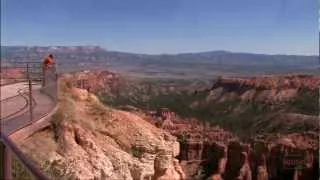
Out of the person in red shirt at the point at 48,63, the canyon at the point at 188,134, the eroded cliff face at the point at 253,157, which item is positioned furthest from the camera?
the eroded cliff face at the point at 253,157

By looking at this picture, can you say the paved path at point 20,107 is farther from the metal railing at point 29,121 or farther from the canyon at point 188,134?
the canyon at point 188,134

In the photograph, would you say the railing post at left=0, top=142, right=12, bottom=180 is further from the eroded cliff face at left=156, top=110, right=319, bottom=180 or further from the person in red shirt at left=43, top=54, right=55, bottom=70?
the eroded cliff face at left=156, top=110, right=319, bottom=180

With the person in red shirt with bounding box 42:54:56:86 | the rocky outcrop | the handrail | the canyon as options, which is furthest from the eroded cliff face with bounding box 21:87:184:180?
the rocky outcrop

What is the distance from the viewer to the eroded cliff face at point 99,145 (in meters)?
10.9

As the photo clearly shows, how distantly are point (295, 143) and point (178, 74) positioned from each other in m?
134

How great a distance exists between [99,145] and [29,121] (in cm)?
275

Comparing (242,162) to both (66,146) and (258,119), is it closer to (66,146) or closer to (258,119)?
(258,119)

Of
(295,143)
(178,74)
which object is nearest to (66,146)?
(295,143)

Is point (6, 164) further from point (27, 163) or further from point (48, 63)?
point (48, 63)

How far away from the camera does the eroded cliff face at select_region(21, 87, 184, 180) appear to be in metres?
10.9

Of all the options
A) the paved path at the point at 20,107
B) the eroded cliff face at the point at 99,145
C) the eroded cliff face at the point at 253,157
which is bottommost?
the eroded cliff face at the point at 253,157

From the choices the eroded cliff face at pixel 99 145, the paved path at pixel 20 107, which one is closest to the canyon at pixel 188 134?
the eroded cliff face at pixel 99 145

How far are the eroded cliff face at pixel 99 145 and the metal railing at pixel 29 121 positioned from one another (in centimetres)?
41

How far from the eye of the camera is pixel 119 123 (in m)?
14.8
